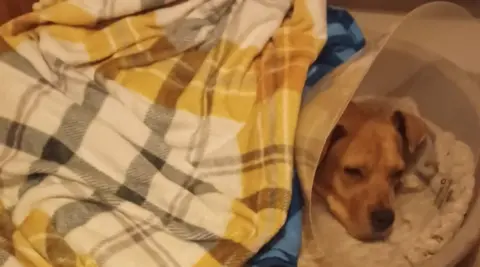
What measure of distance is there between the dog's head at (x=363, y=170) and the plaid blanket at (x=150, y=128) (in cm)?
14

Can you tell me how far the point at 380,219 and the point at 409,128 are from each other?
7.2 inches

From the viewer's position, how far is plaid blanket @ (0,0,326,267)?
969mm

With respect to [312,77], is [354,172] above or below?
below

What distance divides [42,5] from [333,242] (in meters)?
0.69

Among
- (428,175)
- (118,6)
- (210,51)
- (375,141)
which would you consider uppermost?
(118,6)

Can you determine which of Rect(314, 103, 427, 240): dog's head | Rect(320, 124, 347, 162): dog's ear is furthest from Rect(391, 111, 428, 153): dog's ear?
Rect(320, 124, 347, 162): dog's ear

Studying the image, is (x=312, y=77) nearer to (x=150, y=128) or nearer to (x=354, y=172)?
(x=354, y=172)

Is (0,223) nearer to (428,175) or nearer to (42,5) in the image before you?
(42,5)

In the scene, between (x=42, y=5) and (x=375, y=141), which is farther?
(x=42, y=5)

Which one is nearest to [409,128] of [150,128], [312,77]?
[312,77]

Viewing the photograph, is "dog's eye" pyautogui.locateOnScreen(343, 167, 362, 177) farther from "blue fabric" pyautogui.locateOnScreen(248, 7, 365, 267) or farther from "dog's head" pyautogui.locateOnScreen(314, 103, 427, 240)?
"blue fabric" pyautogui.locateOnScreen(248, 7, 365, 267)

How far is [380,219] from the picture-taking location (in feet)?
3.42

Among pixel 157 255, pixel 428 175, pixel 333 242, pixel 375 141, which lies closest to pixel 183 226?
pixel 157 255

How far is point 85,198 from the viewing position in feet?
3.33
